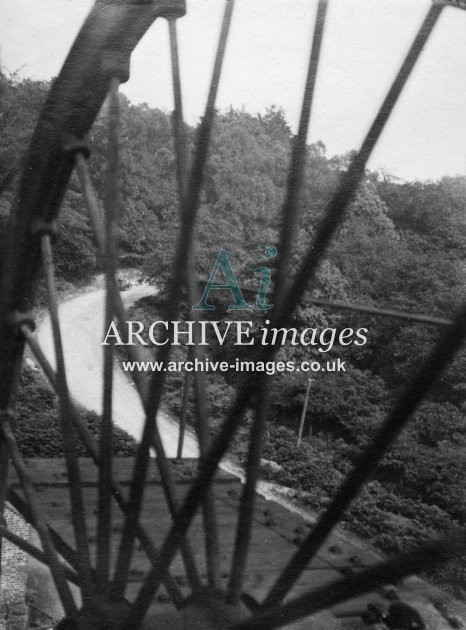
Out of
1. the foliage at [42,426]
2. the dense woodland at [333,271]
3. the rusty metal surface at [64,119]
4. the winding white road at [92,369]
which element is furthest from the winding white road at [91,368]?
the rusty metal surface at [64,119]

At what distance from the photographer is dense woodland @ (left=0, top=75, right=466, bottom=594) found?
7449 millimetres

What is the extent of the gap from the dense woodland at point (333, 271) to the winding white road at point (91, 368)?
97 centimetres

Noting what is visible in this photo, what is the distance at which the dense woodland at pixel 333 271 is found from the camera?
24.4 ft

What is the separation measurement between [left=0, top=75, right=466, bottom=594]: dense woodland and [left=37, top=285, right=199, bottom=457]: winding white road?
97 cm

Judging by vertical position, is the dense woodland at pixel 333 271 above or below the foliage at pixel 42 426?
above

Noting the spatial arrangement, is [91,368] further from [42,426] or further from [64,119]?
[64,119]

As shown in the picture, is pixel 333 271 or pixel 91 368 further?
pixel 91 368

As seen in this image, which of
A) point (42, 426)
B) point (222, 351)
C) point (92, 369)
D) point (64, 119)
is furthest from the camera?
point (92, 369)

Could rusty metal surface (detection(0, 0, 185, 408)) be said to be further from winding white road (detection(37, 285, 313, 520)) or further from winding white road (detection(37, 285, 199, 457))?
winding white road (detection(37, 285, 199, 457))

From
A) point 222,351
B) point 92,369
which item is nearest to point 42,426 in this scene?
point 92,369

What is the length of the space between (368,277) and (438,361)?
7.74 metres

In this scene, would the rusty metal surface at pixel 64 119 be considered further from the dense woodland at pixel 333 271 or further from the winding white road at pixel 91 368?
the winding white road at pixel 91 368

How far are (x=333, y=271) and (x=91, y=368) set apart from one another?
4.86 metres

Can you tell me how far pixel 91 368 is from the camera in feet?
38.0
